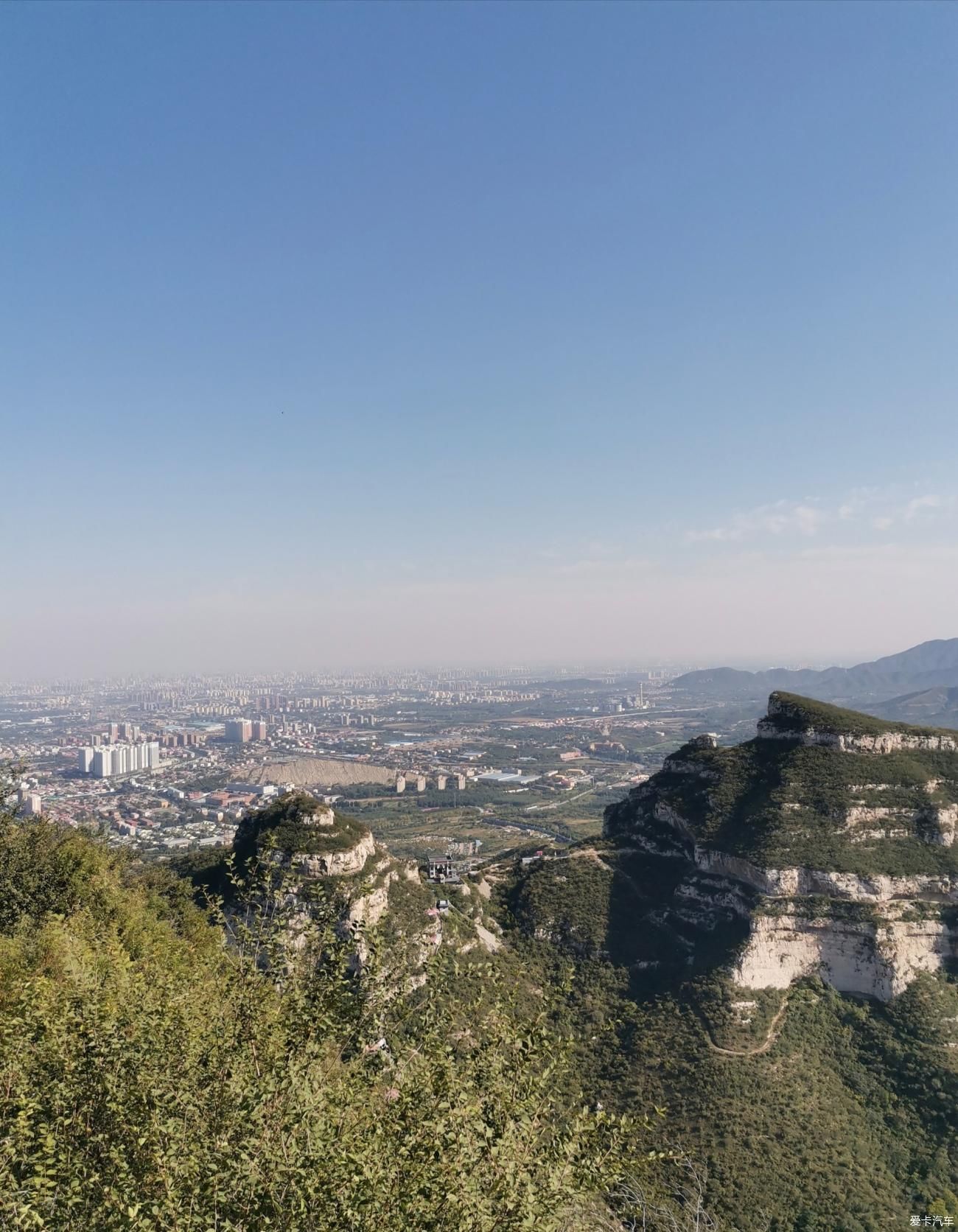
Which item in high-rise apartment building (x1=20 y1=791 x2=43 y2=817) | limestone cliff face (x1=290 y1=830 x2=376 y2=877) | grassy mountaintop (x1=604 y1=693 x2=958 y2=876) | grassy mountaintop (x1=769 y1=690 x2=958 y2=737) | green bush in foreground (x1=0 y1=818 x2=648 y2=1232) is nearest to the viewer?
green bush in foreground (x1=0 y1=818 x2=648 y2=1232)

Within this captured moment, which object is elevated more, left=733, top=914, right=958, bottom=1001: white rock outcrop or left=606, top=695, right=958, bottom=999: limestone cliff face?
left=606, top=695, right=958, bottom=999: limestone cliff face

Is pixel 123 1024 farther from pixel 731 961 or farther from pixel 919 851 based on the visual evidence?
pixel 919 851

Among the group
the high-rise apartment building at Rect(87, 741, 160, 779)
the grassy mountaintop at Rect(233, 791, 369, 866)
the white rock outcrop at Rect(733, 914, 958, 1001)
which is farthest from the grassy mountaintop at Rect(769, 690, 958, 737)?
the high-rise apartment building at Rect(87, 741, 160, 779)

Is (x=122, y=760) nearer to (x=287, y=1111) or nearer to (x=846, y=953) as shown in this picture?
(x=846, y=953)

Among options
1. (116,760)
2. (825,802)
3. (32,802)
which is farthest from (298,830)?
(116,760)

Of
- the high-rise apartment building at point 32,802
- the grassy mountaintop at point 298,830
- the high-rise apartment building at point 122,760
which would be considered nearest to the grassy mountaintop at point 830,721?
the grassy mountaintop at point 298,830

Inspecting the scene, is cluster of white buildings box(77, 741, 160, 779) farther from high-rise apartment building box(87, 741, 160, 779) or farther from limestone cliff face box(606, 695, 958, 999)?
limestone cliff face box(606, 695, 958, 999)

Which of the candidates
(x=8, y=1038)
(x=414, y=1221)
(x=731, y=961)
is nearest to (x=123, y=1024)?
(x=8, y=1038)
